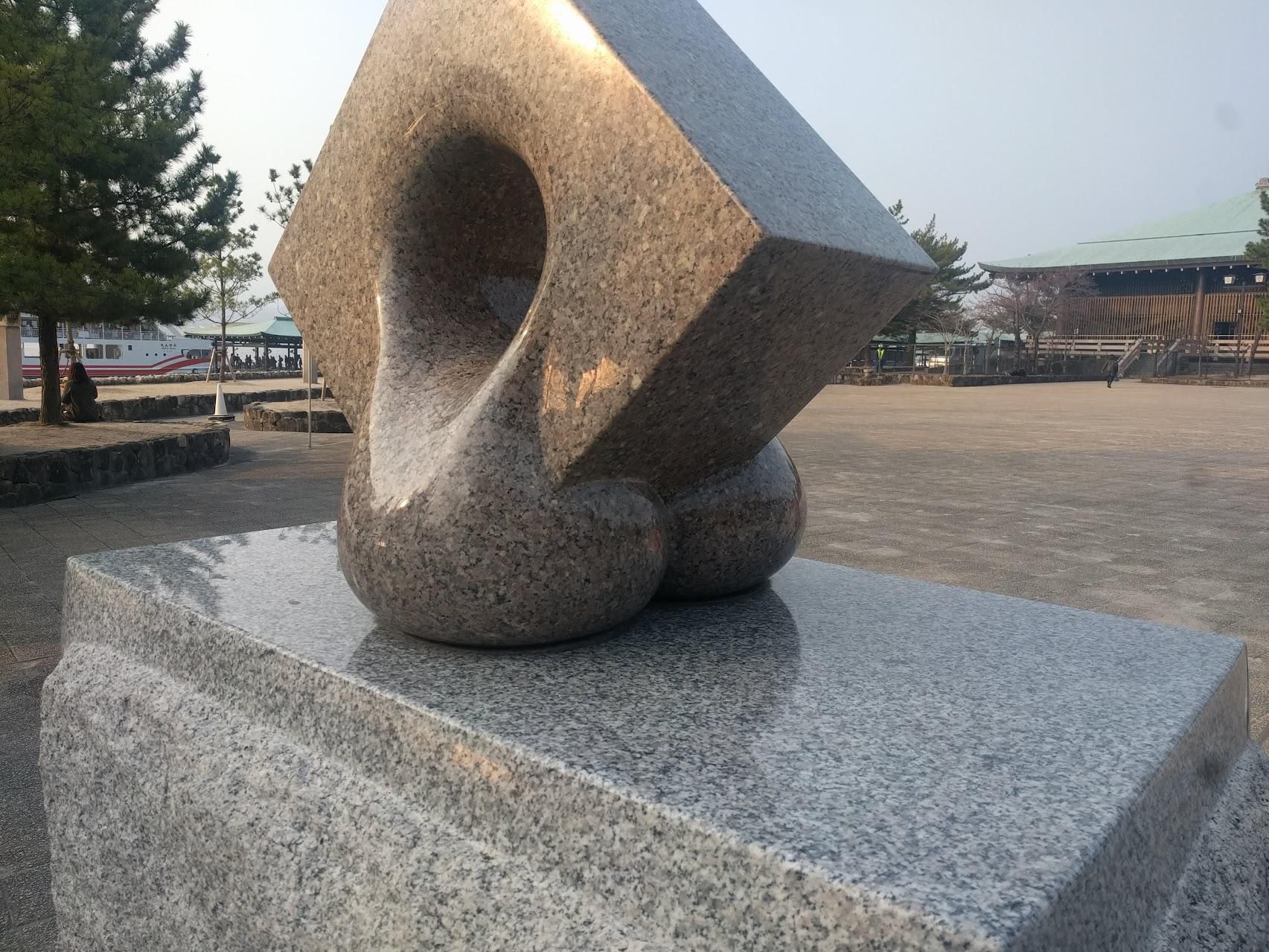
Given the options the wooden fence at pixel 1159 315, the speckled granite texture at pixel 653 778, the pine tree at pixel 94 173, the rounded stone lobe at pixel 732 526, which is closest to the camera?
the speckled granite texture at pixel 653 778

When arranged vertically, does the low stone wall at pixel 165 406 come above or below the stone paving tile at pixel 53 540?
above

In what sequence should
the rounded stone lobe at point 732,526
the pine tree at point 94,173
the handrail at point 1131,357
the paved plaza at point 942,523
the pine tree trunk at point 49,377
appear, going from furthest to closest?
the handrail at point 1131,357 < the pine tree trunk at point 49,377 < the pine tree at point 94,173 < the paved plaza at point 942,523 < the rounded stone lobe at point 732,526

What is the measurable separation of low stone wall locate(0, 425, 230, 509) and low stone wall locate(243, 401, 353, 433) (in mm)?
3909

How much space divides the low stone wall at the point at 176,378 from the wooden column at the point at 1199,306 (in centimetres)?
3646

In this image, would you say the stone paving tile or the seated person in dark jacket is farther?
the seated person in dark jacket

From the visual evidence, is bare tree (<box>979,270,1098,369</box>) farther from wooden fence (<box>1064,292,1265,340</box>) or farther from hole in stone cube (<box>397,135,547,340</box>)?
hole in stone cube (<box>397,135,547,340</box>)

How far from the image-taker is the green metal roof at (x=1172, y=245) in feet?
136

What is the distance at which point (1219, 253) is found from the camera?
134 feet

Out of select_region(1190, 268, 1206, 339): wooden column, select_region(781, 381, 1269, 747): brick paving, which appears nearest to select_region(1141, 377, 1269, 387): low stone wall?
select_region(1190, 268, 1206, 339): wooden column

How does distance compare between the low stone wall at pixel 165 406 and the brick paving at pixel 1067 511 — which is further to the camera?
the low stone wall at pixel 165 406

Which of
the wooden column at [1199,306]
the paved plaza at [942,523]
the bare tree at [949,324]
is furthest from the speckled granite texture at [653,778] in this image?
the wooden column at [1199,306]

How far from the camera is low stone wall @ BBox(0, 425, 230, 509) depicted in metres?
9.39

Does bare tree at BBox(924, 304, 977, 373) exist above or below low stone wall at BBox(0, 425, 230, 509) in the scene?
above

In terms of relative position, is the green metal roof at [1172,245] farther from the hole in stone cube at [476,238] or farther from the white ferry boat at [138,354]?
the hole in stone cube at [476,238]
